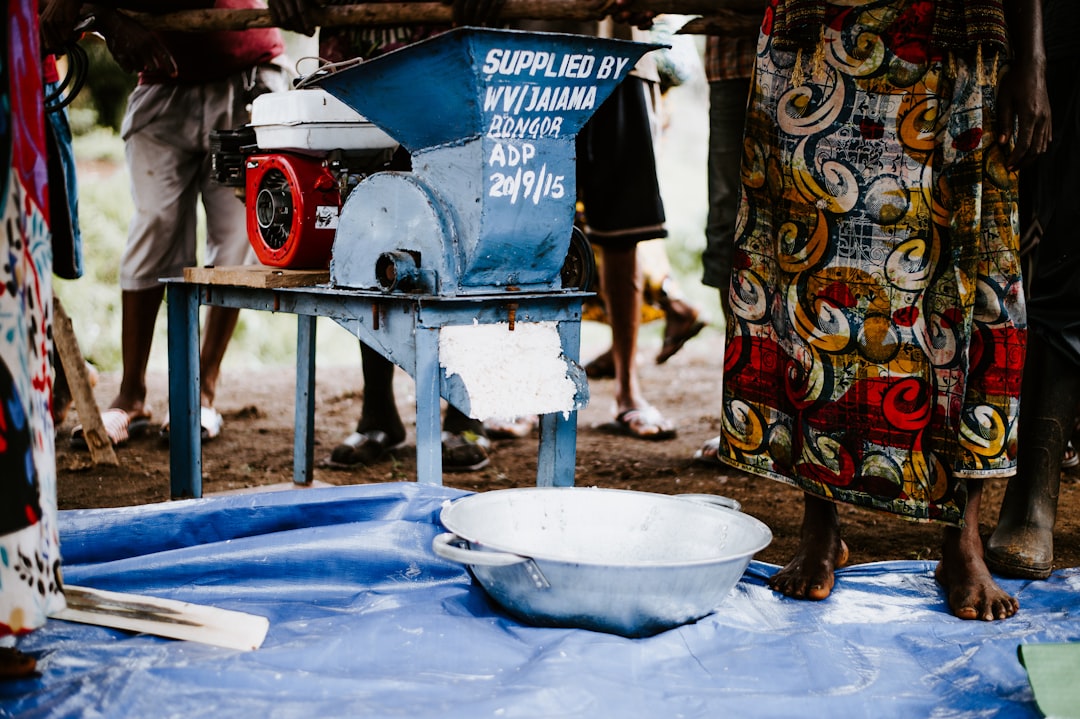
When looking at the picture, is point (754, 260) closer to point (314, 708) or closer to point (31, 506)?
point (314, 708)

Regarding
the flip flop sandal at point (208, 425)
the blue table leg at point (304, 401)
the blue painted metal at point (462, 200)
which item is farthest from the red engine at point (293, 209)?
the flip flop sandal at point (208, 425)

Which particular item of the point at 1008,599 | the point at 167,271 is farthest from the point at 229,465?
the point at 1008,599

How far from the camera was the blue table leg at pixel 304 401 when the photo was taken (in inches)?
140

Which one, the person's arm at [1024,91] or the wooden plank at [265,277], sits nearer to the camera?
the person's arm at [1024,91]

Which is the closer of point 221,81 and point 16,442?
point 16,442

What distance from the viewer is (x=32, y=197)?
161 cm

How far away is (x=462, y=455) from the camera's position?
13.3 ft

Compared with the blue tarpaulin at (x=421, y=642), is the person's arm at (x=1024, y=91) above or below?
above

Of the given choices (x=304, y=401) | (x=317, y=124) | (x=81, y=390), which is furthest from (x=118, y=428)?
(x=317, y=124)

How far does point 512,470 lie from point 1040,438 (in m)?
1.97

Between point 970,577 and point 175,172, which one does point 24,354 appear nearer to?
point 970,577

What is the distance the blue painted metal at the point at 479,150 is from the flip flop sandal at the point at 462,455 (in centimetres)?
146

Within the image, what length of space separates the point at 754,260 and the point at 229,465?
2.43 m

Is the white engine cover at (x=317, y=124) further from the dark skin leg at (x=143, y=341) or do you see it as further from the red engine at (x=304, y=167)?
the dark skin leg at (x=143, y=341)
